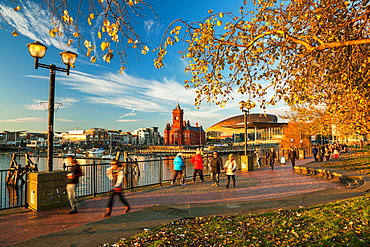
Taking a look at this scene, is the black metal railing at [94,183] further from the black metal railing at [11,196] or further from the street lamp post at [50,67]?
the street lamp post at [50,67]

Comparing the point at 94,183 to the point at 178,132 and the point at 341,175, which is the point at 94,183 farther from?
the point at 178,132

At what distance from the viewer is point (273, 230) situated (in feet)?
17.1

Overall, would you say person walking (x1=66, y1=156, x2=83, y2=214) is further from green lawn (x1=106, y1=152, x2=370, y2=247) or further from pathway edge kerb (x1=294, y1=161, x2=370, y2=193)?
pathway edge kerb (x1=294, y1=161, x2=370, y2=193)

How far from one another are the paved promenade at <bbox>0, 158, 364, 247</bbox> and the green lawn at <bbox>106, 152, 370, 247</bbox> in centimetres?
65

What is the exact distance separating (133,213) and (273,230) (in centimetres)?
378

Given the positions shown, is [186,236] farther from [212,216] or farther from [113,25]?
[113,25]

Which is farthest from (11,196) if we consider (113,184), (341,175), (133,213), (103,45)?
(341,175)

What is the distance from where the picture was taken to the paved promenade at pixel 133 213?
527cm

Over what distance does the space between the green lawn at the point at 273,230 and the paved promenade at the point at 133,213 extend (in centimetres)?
65

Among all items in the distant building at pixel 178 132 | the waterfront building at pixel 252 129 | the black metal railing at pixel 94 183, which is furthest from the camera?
the distant building at pixel 178 132

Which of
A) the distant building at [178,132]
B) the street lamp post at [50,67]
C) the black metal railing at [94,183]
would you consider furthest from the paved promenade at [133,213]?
the distant building at [178,132]

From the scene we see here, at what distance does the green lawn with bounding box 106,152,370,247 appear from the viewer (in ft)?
15.2

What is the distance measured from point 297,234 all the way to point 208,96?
4759 millimetres

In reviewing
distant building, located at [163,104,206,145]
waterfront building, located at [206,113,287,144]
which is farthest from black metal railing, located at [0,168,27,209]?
distant building, located at [163,104,206,145]
